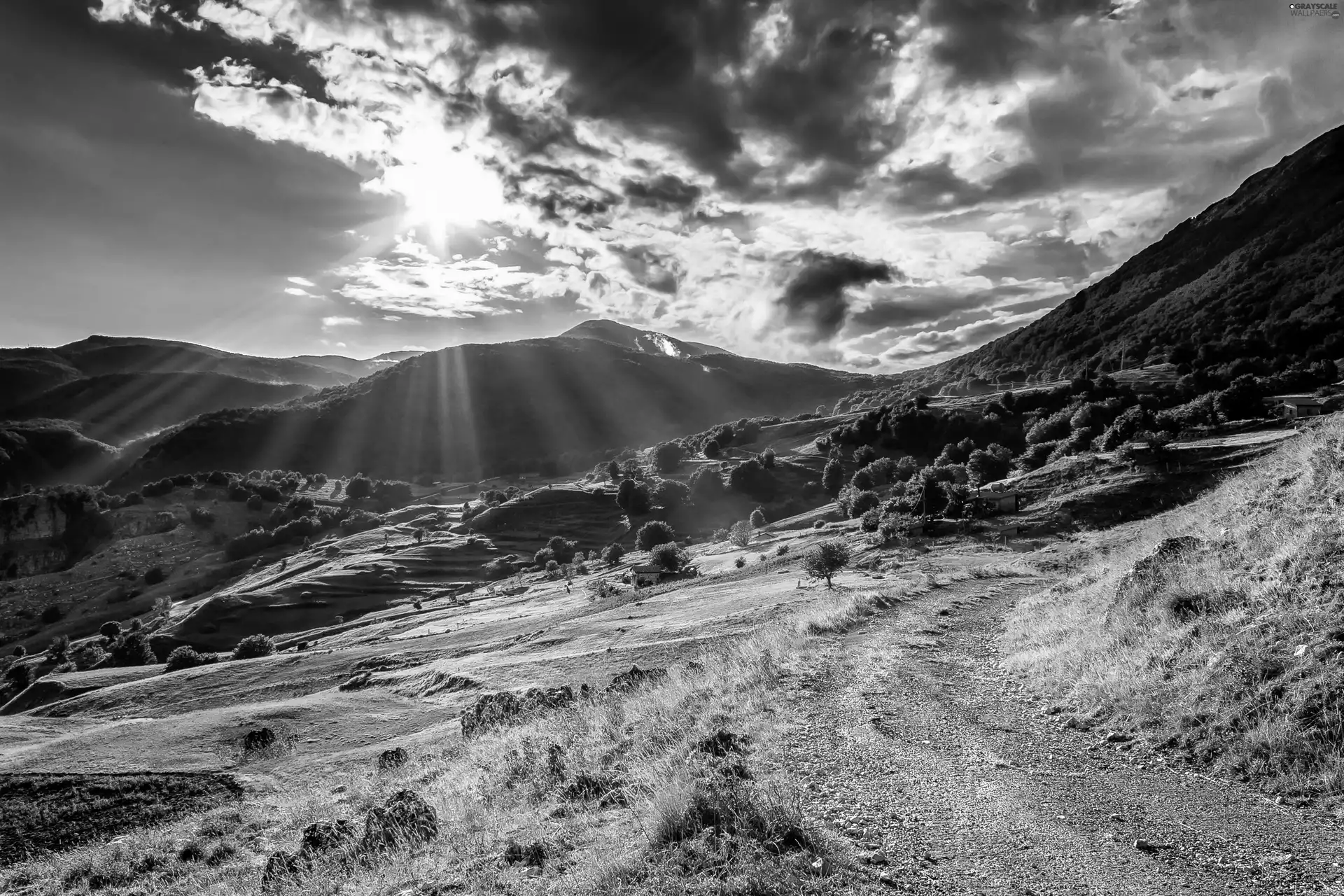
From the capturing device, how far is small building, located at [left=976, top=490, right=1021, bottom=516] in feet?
229

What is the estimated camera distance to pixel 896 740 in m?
10.8

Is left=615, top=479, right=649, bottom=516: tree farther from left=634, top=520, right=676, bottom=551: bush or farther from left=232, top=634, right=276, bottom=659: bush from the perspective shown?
left=232, top=634, right=276, bottom=659: bush

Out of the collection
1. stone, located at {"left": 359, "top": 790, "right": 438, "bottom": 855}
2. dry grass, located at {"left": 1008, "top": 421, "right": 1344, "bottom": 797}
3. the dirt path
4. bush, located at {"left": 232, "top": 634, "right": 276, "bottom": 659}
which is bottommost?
bush, located at {"left": 232, "top": 634, "right": 276, "bottom": 659}

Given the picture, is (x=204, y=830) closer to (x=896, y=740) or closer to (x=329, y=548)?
(x=896, y=740)

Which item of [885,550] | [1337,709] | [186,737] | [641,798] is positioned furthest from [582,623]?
[1337,709]

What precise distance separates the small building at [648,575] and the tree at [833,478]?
71035mm

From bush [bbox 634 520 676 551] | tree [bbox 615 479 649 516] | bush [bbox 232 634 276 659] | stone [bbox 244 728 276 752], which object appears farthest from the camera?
tree [bbox 615 479 649 516]

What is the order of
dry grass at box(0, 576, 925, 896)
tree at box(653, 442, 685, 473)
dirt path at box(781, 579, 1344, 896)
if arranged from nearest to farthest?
dirt path at box(781, 579, 1344, 896), dry grass at box(0, 576, 925, 896), tree at box(653, 442, 685, 473)

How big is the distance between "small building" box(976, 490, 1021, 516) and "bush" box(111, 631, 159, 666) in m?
117

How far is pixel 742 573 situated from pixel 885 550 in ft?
50.0

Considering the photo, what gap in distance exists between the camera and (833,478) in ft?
485

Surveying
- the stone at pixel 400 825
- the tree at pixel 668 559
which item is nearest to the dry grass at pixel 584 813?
the stone at pixel 400 825

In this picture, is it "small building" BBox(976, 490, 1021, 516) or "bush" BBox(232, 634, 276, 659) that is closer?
"small building" BBox(976, 490, 1021, 516)

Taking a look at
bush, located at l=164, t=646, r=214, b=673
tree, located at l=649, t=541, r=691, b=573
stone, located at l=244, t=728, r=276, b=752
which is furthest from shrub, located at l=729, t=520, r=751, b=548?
stone, located at l=244, t=728, r=276, b=752
